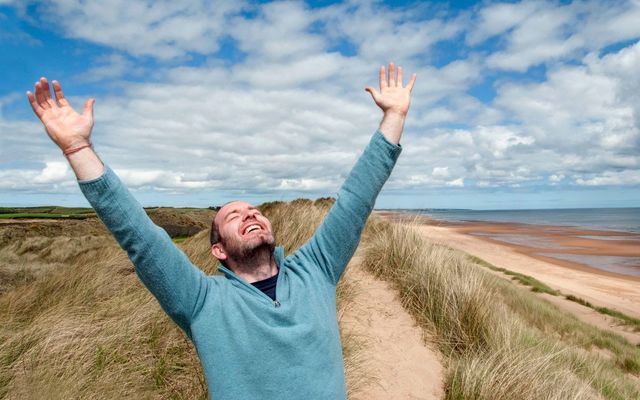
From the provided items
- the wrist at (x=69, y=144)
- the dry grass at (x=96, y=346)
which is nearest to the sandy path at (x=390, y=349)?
the dry grass at (x=96, y=346)

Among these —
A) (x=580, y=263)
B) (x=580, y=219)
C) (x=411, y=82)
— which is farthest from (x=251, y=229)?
(x=580, y=219)

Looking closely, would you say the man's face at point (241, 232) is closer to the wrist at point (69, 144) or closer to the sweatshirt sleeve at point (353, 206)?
the sweatshirt sleeve at point (353, 206)

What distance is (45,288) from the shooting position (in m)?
5.64

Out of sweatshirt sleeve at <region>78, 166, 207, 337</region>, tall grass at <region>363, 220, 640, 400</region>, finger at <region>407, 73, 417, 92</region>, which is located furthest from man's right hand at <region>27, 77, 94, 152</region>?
tall grass at <region>363, 220, 640, 400</region>

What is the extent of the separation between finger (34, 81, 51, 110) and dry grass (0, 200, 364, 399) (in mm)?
1991

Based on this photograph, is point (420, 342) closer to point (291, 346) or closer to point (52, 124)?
point (291, 346)

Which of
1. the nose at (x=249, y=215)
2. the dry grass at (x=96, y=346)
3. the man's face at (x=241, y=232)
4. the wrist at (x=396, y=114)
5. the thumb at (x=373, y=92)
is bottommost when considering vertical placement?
the dry grass at (x=96, y=346)

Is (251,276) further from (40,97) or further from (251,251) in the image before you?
(40,97)

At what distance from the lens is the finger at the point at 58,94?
1882 millimetres

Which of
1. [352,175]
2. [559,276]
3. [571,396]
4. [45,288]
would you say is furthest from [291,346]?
[559,276]

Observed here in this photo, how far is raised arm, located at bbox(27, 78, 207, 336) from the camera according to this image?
1.79 m

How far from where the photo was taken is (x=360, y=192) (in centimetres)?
223

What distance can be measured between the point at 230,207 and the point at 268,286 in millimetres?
498

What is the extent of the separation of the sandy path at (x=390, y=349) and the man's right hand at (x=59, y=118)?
3.21 metres
